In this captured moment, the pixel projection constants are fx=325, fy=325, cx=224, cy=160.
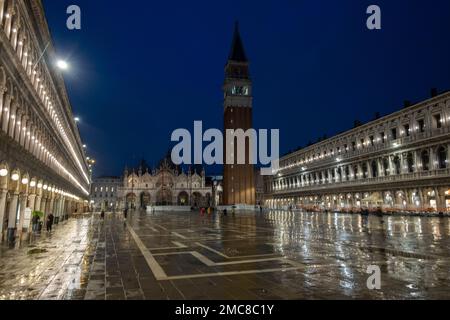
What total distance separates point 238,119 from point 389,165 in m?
44.0

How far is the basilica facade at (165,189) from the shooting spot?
10312 cm

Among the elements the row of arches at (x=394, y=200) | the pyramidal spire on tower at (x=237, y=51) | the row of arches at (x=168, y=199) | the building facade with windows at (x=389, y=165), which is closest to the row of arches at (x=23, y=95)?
the row of arches at (x=394, y=200)

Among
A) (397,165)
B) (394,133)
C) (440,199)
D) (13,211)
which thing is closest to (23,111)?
(13,211)

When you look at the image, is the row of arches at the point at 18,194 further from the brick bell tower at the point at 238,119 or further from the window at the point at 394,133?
the brick bell tower at the point at 238,119

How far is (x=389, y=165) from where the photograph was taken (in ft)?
161

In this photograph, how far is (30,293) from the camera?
646 cm

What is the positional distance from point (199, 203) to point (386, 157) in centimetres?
6952

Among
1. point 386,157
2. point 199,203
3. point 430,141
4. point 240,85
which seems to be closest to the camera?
point 430,141

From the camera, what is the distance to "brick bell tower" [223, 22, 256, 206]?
83.8 meters

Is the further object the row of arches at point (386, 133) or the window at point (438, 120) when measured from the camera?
the row of arches at point (386, 133)

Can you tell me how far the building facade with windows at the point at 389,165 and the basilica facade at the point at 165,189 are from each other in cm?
4127

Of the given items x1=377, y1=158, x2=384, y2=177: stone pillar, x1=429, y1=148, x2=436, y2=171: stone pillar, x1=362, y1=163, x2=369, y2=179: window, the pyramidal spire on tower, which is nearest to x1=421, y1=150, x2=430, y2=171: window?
x1=429, y1=148, x2=436, y2=171: stone pillar
